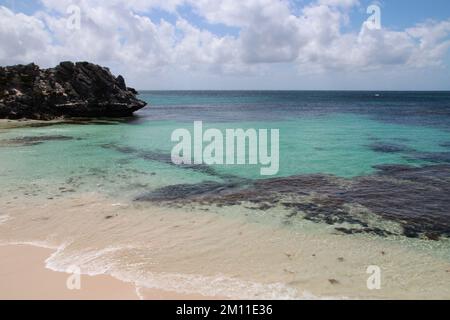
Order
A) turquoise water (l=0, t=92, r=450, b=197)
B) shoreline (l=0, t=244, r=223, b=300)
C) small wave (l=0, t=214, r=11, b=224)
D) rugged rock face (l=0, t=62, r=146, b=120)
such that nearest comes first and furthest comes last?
shoreline (l=0, t=244, r=223, b=300)
small wave (l=0, t=214, r=11, b=224)
turquoise water (l=0, t=92, r=450, b=197)
rugged rock face (l=0, t=62, r=146, b=120)

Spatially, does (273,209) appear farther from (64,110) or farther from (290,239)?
(64,110)

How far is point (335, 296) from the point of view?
318 inches

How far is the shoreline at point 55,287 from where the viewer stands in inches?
311

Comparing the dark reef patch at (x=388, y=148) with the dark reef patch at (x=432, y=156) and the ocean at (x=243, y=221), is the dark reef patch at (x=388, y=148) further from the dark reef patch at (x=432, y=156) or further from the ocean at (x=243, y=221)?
the ocean at (x=243, y=221)

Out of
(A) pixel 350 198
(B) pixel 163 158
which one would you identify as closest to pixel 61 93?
(B) pixel 163 158

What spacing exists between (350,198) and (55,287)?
37.6 feet

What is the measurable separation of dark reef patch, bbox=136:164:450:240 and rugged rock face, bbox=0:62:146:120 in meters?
39.8

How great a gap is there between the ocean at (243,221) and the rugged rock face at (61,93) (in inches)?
1078

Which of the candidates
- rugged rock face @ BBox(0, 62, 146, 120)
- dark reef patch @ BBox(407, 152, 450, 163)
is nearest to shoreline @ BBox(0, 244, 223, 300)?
dark reef patch @ BBox(407, 152, 450, 163)

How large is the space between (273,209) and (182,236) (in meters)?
4.03

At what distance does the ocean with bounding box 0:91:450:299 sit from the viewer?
29.2 ft

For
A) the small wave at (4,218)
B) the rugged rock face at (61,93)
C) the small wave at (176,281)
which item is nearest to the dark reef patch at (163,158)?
the small wave at (4,218)

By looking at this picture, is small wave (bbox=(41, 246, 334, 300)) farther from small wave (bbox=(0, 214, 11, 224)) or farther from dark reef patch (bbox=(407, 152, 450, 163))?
dark reef patch (bbox=(407, 152, 450, 163))
